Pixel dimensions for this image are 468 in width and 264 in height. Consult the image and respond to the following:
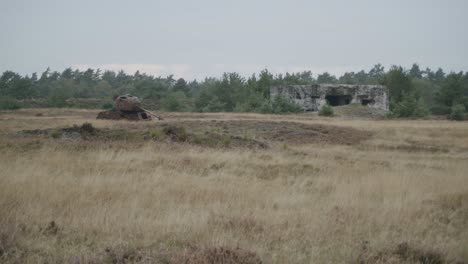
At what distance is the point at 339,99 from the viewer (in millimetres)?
51219

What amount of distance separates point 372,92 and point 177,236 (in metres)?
45.8

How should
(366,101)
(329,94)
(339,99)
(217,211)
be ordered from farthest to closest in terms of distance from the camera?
(339,99)
(366,101)
(329,94)
(217,211)

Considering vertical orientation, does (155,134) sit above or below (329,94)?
below

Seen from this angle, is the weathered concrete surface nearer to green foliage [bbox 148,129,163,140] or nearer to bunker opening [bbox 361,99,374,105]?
bunker opening [bbox 361,99,374,105]

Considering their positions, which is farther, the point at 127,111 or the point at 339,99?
the point at 339,99

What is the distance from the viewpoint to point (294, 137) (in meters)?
21.2

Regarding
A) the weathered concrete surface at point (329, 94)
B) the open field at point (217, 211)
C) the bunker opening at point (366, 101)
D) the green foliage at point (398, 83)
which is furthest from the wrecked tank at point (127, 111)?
the green foliage at point (398, 83)

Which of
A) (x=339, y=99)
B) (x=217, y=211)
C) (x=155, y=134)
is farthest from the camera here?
(x=339, y=99)

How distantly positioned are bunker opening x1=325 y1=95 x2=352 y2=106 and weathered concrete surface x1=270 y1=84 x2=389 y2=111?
2004 mm

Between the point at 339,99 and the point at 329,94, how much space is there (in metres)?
4.37

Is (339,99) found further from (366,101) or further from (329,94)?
(329,94)

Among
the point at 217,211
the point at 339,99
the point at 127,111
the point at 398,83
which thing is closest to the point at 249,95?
the point at 339,99

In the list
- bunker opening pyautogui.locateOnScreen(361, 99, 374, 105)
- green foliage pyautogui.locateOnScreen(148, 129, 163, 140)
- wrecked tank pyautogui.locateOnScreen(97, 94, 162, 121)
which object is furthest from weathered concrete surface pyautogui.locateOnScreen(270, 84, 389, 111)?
green foliage pyautogui.locateOnScreen(148, 129, 163, 140)

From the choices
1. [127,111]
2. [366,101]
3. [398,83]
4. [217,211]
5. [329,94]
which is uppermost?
[398,83]
